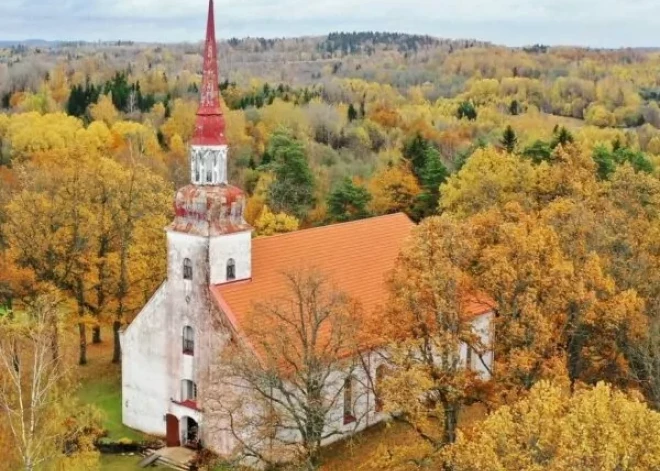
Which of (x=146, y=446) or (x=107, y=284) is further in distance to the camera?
(x=107, y=284)

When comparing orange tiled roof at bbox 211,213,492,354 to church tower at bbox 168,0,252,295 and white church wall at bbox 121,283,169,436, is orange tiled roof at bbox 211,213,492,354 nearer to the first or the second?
church tower at bbox 168,0,252,295

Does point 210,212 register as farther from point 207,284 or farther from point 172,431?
point 172,431

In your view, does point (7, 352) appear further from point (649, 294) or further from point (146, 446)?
point (649, 294)

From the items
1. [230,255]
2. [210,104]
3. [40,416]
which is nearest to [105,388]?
[230,255]

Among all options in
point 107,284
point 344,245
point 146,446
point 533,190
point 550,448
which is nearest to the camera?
point 550,448

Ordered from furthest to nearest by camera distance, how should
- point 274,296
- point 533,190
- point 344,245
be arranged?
point 533,190 → point 344,245 → point 274,296

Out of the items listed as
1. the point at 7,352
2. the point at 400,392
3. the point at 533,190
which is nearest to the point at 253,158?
the point at 533,190
